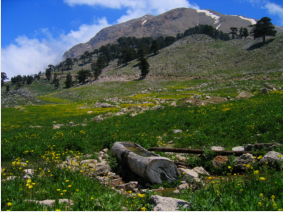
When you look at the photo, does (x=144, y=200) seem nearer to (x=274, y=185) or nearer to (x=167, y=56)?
(x=274, y=185)

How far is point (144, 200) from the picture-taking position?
4.82 meters

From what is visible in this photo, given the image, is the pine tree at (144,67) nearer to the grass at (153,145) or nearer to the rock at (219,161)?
the grass at (153,145)

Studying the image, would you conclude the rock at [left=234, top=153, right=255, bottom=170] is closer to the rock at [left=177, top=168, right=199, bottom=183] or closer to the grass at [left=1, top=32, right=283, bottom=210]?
the grass at [left=1, top=32, right=283, bottom=210]

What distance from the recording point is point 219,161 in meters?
Result: 7.04

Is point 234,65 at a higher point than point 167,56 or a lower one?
lower

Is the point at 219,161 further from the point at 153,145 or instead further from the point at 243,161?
the point at 153,145

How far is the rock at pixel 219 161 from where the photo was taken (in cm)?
696

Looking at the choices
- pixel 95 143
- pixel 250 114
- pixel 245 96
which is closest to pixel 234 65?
pixel 245 96

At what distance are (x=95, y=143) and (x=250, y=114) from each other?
10469 millimetres

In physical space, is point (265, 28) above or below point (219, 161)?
above

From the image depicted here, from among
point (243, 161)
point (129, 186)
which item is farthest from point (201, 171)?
point (129, 186)

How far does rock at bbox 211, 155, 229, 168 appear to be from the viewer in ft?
22.8

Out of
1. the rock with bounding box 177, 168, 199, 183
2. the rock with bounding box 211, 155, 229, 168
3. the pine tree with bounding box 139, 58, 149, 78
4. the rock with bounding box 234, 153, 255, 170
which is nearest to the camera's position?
the rock with bounding box 177, 168, 199, 183

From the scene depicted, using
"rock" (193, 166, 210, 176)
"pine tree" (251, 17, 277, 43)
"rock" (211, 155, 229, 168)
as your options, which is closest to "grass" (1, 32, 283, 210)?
"rock" (211, 155, 229, 168)
